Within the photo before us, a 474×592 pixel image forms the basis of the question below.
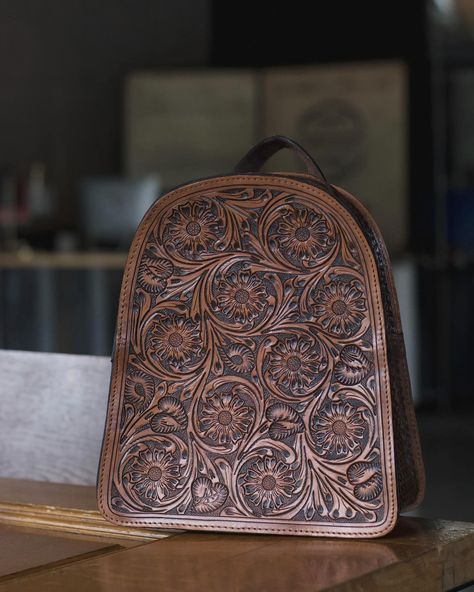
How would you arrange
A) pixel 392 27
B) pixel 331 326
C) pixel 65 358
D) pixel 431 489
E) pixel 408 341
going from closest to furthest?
1. pixel 331 326
2. pixel 65 358
3. pixel 431 489
4. pixel 408 341
5. pixel 392 27

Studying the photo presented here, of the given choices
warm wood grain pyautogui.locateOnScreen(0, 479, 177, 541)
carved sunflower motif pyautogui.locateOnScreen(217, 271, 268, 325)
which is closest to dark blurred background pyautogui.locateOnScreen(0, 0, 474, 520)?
warm wood grain pyautogui.locateOnScreen(0, 479, 177, 541)

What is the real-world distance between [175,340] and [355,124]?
19.5 ft

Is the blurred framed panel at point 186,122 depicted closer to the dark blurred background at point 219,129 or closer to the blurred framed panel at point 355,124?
the dark blurred background at point 219,129

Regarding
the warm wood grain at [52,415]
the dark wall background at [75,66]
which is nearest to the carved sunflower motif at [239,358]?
the warm wood grain at [52,415]

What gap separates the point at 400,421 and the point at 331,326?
0.08 m

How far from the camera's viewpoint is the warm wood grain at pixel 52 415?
1033 millimetres

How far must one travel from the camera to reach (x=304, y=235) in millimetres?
706

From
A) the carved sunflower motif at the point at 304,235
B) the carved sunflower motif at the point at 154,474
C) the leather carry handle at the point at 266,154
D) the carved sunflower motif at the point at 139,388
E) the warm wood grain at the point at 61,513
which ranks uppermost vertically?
the leather carry handle at the point at 266,154

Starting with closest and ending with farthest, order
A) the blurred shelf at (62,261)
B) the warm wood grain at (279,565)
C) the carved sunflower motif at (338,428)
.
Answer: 1. the warm wood grain at (279,565)
2. the carved sunflower motif at (338,428)
3. the blurred shelf at (62,261)

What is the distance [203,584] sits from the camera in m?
0.58

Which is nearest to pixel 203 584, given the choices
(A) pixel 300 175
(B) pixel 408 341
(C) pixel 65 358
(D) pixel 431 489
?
(A) pixel 300 175

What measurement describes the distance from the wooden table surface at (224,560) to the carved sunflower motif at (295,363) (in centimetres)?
10

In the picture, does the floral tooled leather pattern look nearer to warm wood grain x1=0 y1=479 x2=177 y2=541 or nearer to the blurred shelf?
warm wood grain x1=0 y1=479 x2=177 y2=541

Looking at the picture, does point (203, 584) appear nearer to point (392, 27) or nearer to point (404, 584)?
point (404, 584)
